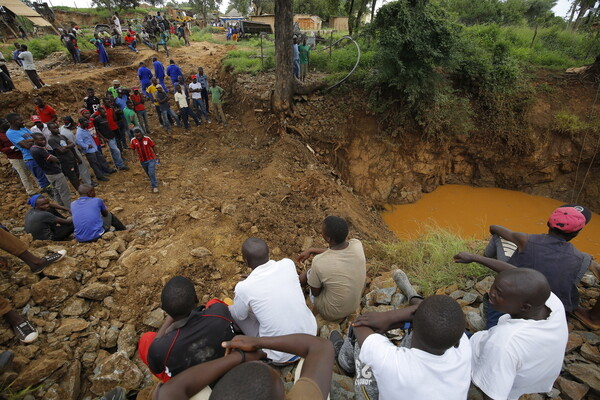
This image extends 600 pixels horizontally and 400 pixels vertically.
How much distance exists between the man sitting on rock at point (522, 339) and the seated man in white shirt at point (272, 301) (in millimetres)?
1229

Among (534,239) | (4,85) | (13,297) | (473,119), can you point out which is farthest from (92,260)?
(473,119)

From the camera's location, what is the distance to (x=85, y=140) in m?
6.02

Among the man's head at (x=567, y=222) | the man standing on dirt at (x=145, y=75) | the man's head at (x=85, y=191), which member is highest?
the man standing on dirt at (x=145, y=75)

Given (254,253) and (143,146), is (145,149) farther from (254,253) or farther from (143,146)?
(254,253)

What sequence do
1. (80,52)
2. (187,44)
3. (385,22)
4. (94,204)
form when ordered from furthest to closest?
(187,44) < (80,52) < (385,22) < (94,204)

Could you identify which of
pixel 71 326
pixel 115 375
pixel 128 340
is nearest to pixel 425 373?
pixel 115 375

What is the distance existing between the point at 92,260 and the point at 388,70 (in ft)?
25.2

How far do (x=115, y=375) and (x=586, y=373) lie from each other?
4.00 meters

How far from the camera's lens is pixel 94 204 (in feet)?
13.7

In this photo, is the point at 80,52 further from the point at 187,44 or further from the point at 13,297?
the point at 13,297

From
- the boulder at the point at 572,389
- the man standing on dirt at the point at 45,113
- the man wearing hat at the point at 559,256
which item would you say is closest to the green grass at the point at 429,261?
the man wearing hat at the point at 559,256

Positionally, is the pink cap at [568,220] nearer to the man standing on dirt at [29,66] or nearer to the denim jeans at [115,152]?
the denim jeans at [115,152]

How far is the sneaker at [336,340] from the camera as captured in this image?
2.59 m

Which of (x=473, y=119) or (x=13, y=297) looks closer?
(x=13, y=297)
